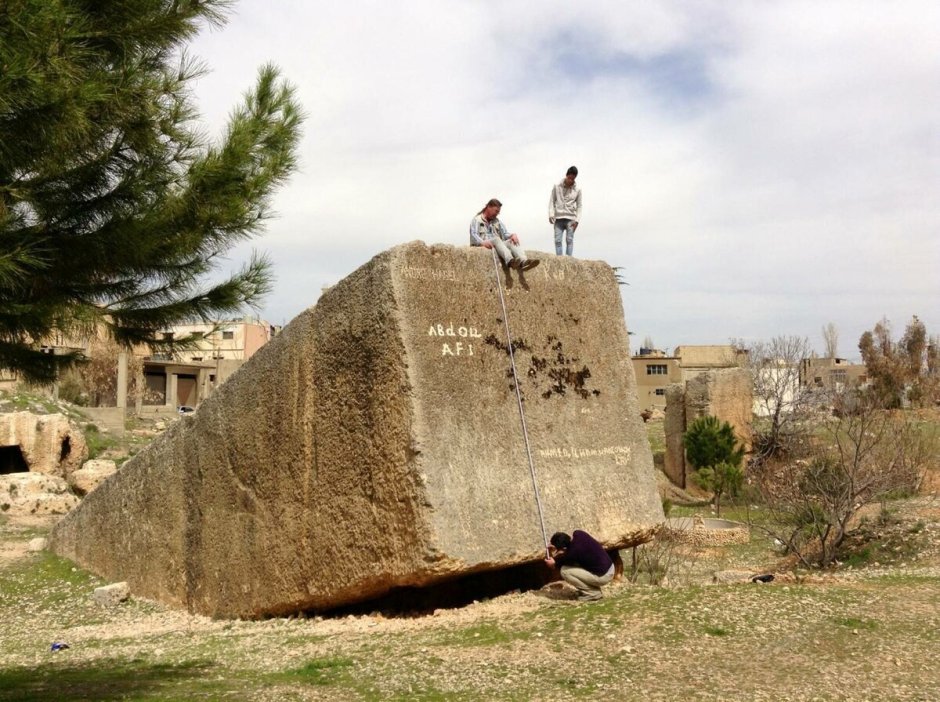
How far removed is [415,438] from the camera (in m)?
6.35

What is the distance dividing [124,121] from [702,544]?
10.1m

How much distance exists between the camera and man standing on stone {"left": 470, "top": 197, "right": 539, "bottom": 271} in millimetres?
7234

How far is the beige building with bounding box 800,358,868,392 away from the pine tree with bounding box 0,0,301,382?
1902 cm

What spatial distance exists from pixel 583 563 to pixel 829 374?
27.7 metres

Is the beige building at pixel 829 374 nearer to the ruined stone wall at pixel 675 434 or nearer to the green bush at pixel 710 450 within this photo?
the ruined stone wall at pixel 675 434

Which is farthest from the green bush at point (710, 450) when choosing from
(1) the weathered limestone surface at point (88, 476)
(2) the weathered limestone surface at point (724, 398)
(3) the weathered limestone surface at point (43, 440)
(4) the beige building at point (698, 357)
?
(4) the beige building at point (698, 357)

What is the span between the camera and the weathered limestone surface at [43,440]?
1659 centimetres

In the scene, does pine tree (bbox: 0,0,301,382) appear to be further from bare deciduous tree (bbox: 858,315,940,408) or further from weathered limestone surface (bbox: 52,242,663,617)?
bare deciduous tree (bbox: 858,315,940,408)

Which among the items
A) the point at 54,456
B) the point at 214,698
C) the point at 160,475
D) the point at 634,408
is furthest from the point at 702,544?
the point at 54,456

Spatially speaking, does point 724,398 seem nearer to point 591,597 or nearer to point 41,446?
point 41,446

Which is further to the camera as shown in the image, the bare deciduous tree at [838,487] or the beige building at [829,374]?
the beige building at [829,374]

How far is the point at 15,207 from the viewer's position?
5902 mm

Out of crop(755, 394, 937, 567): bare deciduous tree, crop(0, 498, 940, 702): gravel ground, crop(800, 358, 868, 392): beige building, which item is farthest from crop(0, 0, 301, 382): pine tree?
crop(800, 358, 868, 392): beige building

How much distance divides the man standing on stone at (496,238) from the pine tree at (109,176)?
1.51 metres
